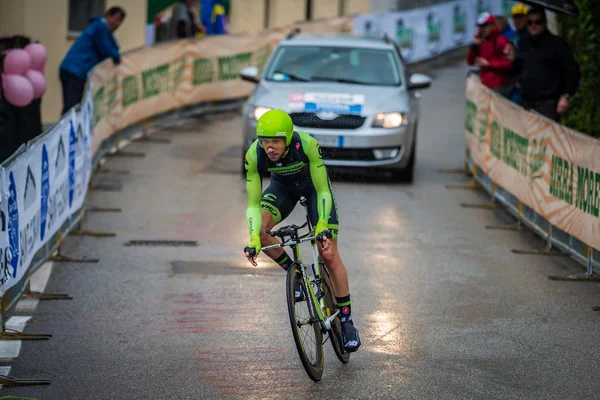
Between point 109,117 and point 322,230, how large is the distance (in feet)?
36.2

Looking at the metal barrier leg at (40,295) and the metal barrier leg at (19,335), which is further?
the metal barrier leg at (40,295)

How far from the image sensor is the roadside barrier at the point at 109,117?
29.8ft

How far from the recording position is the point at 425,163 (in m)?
19.2

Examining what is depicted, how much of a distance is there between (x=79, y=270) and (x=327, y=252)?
12.9ft

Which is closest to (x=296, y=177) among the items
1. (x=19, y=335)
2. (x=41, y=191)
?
(x=19, y=335)

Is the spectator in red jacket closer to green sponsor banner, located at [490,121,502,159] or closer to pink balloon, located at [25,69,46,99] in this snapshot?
→ green sponsor banner, located at [490,121,502,159]

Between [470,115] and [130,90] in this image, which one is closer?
[470,115]

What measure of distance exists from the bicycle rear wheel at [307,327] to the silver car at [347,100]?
25.6 feet

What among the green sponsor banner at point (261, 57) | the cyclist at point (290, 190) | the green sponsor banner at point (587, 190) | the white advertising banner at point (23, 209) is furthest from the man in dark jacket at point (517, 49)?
the green sponsor banner at point (261, 57)

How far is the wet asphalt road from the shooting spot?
766 cm

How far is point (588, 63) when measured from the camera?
15.8 m

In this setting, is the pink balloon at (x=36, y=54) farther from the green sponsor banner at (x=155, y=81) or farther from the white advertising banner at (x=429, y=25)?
the white advertising banner at (x=429, y=25)

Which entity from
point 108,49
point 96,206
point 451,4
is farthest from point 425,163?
point 451,4

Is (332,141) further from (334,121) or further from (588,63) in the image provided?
(588,63)
